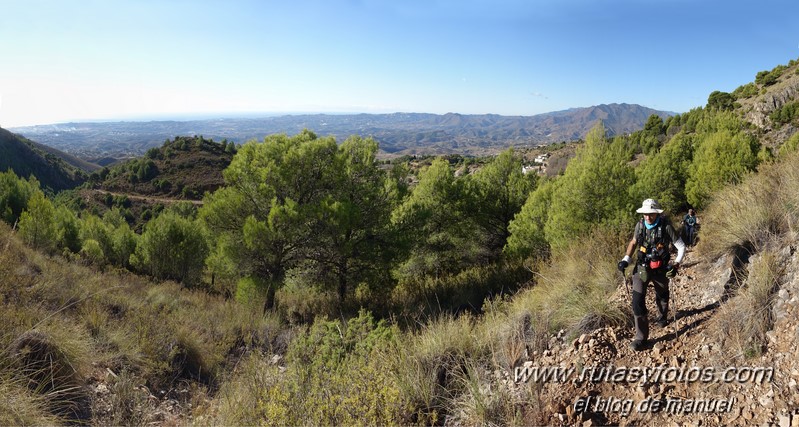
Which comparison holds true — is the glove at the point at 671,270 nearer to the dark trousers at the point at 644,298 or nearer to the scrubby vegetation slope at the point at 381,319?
the dark trousers at the point at 644,298

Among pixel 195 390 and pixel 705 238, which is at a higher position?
pixel 705 238

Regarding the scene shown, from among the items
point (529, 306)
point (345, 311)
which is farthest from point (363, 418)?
point (345, 311)

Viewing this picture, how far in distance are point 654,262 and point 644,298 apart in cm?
53

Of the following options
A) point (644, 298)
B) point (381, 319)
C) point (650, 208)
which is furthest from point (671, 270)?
point (381, 319)

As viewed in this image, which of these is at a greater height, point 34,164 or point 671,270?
point 671,270

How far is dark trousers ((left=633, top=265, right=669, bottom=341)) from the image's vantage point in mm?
4164

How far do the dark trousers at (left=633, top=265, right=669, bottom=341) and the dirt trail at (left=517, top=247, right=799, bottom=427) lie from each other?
173 mm

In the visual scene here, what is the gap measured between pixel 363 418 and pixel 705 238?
238 inches

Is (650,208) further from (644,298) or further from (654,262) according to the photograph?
(644,298)

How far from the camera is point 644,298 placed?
4.20 meters

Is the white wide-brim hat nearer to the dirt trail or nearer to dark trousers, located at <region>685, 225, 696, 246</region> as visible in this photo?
the dirt trail

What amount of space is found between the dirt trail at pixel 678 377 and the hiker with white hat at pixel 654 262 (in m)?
0.25

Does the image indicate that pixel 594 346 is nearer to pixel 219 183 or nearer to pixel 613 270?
pixel 613 270

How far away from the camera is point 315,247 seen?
495 inches
